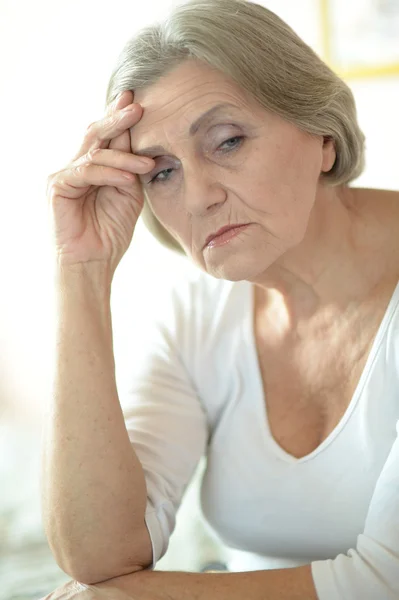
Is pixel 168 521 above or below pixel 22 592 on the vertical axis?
above

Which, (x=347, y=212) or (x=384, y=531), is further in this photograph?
(x=347, y=212)

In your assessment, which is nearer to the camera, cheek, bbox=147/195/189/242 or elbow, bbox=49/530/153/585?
elbow, bbox=49/530/153/585

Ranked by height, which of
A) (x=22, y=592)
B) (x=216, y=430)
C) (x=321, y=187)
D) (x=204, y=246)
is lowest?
(x=22, y=592)

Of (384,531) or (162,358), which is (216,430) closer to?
(162,358)

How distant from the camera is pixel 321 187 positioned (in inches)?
55.9

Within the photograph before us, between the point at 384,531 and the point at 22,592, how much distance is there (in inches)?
28.5

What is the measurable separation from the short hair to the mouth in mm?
195

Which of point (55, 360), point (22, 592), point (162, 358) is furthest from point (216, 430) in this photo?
point (22, 592)

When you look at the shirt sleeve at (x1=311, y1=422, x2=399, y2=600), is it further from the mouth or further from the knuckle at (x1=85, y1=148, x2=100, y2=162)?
the knuckle at (x1=85, y1=148, x2=100, y2=162)

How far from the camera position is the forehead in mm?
1244

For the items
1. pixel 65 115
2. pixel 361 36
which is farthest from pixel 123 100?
pixel 65 115

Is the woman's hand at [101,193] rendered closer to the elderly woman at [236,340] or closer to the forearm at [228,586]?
the elderly woman at [236,340]

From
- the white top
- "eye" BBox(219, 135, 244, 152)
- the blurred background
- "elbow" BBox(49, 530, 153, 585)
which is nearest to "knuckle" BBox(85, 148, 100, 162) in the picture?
"eye" BBox(219, 135, 244, 152)

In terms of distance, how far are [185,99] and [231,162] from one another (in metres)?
0.13
